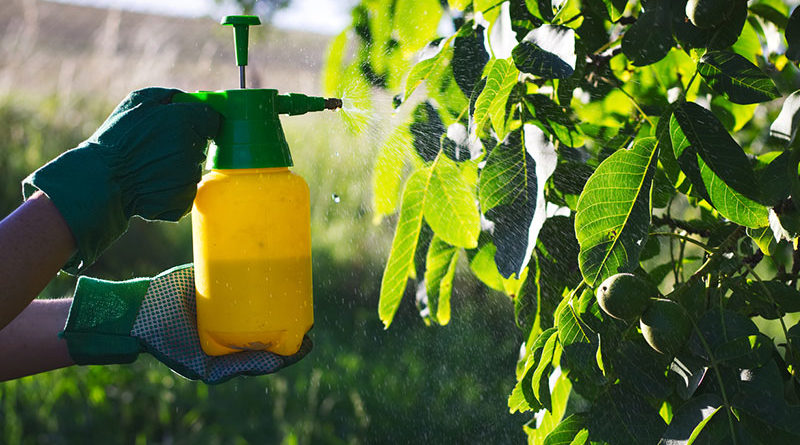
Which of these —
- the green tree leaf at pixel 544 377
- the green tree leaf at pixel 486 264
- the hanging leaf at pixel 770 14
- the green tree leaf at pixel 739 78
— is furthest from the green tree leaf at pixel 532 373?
the hanging leaf at pixel 770 14

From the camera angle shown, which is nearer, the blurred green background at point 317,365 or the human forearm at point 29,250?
the human forearm at point 29,250

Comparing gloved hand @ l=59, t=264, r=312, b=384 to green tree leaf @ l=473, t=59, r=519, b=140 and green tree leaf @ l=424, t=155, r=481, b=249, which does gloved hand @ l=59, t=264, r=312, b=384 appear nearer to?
green tree leaf @ l=424, t=155, r=481, b=249

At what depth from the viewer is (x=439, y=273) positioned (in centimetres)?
142

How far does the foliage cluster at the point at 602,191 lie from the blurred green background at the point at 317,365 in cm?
38

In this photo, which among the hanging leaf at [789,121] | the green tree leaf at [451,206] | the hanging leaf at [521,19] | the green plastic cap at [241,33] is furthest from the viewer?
the green plastic cap at [241,33]

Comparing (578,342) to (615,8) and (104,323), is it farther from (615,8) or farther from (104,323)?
(104,323)

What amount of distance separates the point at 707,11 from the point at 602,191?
0.23 m

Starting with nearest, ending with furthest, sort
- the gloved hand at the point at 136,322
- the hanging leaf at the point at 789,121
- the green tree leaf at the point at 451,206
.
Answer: the hanging leaf at the point at 789,121 < the green tree leaf at the point at 451,206 < the gloved hand at the point at 136,322

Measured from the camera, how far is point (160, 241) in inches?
225

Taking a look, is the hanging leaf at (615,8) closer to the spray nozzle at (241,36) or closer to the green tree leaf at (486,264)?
the green tree leaf at (486,264)

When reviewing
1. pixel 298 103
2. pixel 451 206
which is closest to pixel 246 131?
pixel 298 103

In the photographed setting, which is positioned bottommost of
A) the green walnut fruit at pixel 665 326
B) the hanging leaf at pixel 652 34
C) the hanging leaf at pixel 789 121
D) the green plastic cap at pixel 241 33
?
the green walnut fruit at pixel 665 326

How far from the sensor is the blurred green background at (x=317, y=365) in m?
3.53

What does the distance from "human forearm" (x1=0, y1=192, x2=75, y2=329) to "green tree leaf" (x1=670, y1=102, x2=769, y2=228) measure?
0.85m
